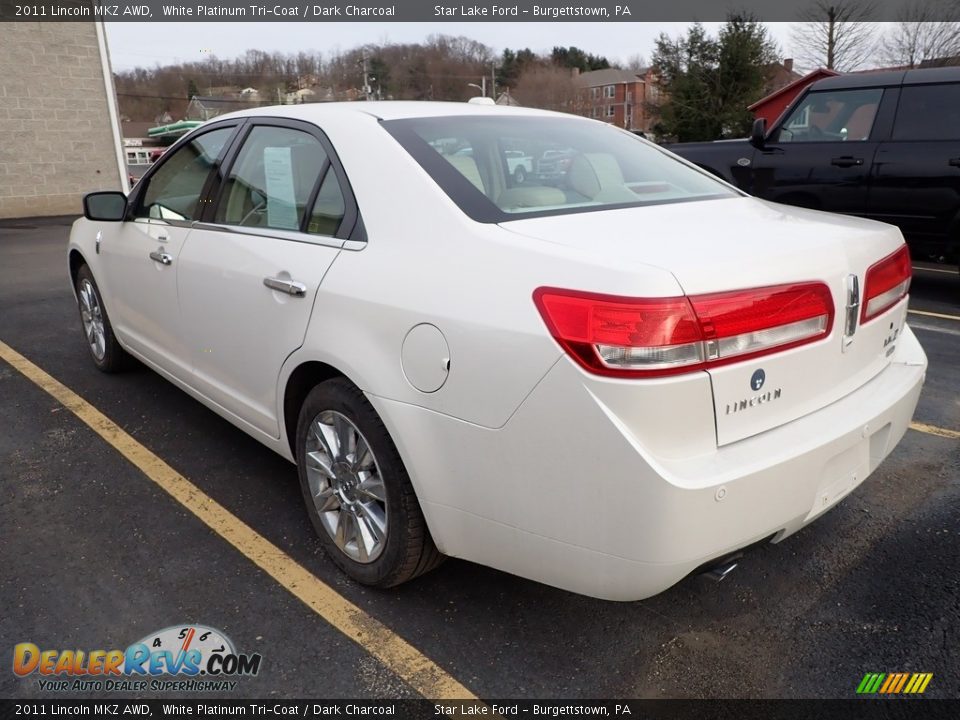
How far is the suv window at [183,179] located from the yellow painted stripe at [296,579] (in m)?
1.16

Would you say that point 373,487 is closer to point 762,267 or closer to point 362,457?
point 362,457

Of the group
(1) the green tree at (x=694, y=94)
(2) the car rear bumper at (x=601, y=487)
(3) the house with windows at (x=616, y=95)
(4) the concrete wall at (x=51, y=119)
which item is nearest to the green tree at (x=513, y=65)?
(3) the house with windows at (x=616, y=95)

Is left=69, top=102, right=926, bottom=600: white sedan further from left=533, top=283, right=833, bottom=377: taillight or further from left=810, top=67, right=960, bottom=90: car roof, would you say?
left=810, top=67, right=960, bottom=90: car roof

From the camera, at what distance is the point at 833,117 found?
718 cm

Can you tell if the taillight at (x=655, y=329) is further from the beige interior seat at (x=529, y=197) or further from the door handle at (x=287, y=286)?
the door handle at (x=287, y=286)

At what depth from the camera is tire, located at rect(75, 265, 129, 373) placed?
4410mm

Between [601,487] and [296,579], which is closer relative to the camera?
[601,487]

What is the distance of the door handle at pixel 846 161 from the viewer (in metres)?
Result: 6.86

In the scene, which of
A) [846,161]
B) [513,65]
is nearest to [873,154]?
[846,161]

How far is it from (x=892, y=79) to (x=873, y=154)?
2.47 feet

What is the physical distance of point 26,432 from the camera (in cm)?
383

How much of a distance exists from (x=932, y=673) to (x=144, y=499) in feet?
9.65

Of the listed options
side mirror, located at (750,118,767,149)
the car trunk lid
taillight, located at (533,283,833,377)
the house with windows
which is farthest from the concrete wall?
the house with windows

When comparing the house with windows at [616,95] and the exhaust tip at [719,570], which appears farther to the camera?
the house with windows at [616,95]
